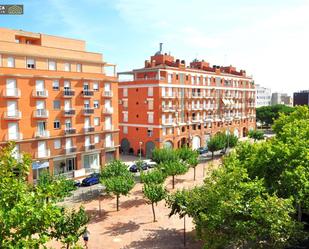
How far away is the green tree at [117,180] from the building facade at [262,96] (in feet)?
487

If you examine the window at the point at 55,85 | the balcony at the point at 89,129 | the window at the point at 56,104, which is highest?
the window at the point at 55,85

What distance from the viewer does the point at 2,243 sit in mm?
11336

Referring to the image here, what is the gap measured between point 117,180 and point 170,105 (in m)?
30.2

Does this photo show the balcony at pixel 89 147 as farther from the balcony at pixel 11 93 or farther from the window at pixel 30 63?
the window at pixel 30 63

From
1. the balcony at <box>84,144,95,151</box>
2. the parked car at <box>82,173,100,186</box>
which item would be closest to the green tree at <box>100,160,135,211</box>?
the parked car at <box>82,173,100,186</box>

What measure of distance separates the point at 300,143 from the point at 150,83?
127 feet

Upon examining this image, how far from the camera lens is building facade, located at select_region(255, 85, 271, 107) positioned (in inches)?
6791

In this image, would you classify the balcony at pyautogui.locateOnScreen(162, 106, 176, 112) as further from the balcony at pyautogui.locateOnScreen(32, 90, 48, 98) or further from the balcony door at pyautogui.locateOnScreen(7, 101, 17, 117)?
the balcony door at pyautogui.locateOnScreen(7, 101, 17, 117)

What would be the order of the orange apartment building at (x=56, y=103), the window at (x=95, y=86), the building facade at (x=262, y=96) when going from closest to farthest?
the orange apartment building at (x=56, y=103), the window at (x=95, y=86), the building facade at (x=262, y=96)

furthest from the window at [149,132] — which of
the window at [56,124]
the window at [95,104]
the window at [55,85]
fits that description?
the window at [55,85]

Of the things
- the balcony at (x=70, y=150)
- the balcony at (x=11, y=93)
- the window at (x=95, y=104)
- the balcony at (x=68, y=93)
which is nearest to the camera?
the balcony at (x=11, y=93)

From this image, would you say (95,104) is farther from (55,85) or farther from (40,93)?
(40,93)

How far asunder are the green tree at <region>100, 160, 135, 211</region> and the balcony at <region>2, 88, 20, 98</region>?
45.5 feet

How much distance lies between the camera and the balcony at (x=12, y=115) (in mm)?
36812
